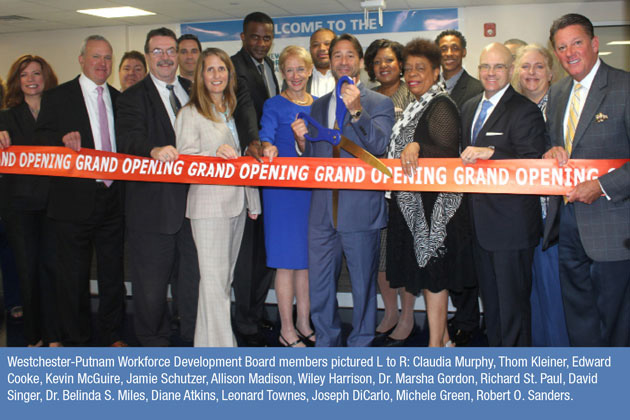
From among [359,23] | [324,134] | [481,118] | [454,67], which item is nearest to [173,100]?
[324,134]

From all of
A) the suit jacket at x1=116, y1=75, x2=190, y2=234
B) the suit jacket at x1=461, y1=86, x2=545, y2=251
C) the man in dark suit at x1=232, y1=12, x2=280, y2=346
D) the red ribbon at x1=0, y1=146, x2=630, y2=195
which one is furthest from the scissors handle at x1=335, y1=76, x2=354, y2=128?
the suit jacket at x1=116, y1=75, x2=190, y2=234

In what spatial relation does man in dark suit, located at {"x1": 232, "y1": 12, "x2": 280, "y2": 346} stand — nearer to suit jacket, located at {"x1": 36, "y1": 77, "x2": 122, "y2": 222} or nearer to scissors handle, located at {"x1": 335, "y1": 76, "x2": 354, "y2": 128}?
scissors handle, located at {"x1": 335, "y1": 76, "x2": 354, "y2": 128}

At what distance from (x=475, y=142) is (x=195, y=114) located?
1631mm

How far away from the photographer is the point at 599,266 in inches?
112

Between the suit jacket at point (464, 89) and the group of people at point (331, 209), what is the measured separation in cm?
3

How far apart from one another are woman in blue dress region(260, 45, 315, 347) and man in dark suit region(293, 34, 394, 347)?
25cm

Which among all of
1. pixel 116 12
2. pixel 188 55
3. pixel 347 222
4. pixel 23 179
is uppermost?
pixel 116 12

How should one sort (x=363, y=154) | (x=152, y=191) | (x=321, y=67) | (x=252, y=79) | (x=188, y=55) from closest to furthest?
(x=363, y=154) → (x=152, y=191) → (x=252, y=79) → (x=321, y=67) → (x=188, y=55)

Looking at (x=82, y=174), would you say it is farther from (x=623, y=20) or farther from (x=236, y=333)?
(x=623, y=20)

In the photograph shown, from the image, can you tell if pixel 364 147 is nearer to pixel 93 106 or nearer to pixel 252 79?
pixel 252 79

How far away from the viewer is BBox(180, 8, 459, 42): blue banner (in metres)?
10.7

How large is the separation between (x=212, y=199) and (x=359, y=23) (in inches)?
343

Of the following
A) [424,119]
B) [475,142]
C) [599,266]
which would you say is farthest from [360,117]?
[599,266]

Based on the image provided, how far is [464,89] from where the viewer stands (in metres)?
4.24
